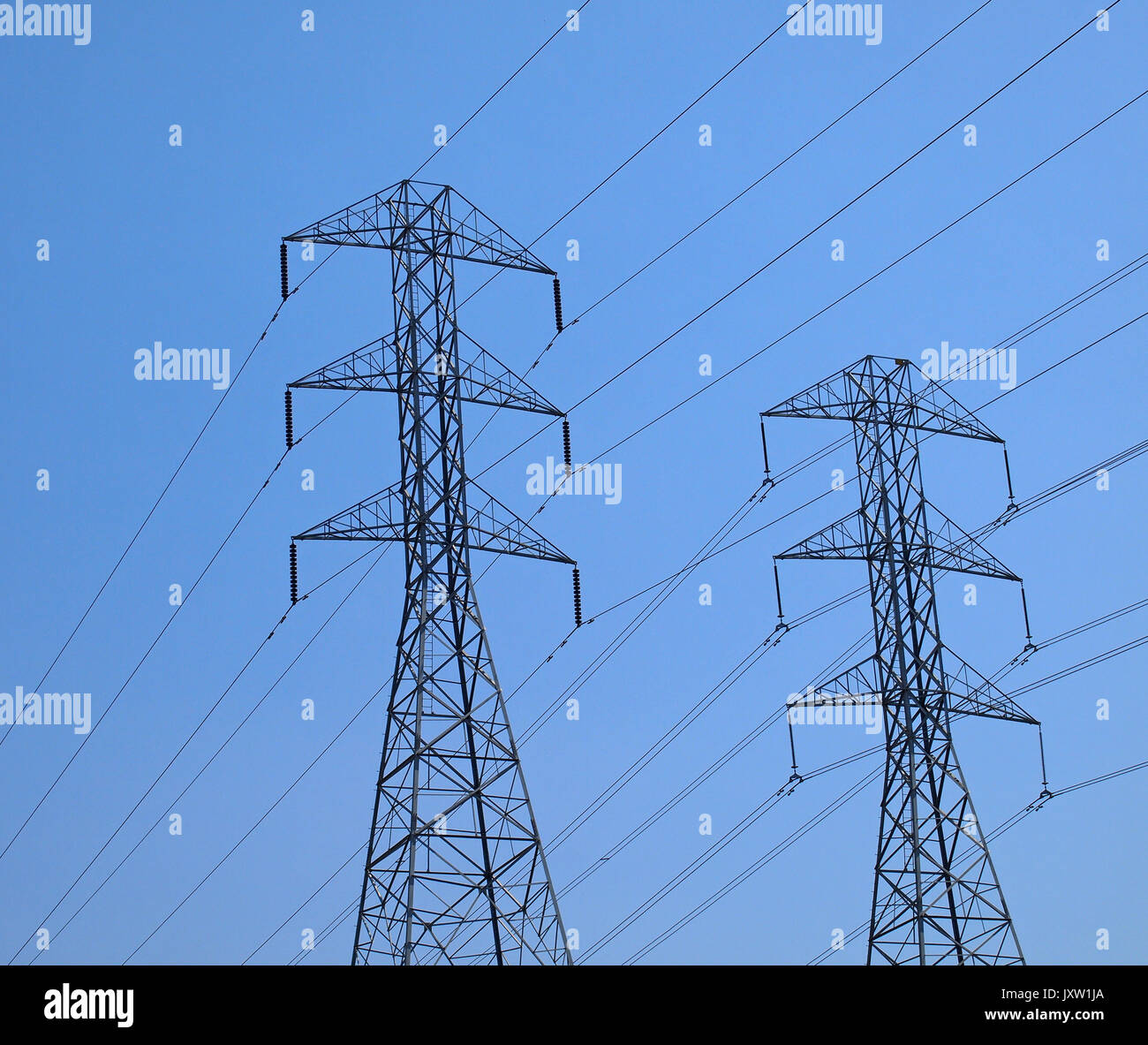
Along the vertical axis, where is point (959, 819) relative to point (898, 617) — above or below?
below

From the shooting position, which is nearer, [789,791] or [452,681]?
[452,681]
